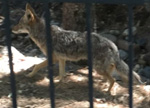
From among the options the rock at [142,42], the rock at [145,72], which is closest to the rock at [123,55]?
the rock at [142,42]

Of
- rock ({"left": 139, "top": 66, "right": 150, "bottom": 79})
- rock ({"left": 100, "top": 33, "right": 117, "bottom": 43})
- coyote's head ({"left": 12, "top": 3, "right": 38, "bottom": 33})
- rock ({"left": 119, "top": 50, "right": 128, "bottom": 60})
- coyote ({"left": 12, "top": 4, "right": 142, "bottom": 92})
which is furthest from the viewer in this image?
rock ({"left": 100, "top": 33, "right": 117, "bottom": 43})

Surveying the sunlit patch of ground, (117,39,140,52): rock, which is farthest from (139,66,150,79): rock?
the sunlit patch of ground

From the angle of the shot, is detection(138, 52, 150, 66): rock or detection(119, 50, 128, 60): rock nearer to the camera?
detection(138, 52, 150, 66): rock

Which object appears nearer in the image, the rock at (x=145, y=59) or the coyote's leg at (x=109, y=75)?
the coyote's leg at (x=109, y=75)

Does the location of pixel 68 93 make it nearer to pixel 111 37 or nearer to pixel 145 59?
→ pixel 145 59

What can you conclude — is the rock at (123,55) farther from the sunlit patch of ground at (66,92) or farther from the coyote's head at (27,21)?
the coyote's head at (27,21)

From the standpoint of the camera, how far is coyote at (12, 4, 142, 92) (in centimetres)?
541

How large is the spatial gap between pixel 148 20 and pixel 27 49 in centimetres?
294

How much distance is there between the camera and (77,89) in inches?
221

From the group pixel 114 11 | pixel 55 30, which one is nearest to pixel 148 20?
pixel 114 11

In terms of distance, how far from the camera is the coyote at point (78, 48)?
17.7ft

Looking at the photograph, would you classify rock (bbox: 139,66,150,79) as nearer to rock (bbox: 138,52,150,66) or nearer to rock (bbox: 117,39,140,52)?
rock (bbox: 138,52,150,66)

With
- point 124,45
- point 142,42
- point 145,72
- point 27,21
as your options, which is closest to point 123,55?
point 124,45

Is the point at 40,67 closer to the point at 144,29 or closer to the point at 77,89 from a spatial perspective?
the point at 77,89
